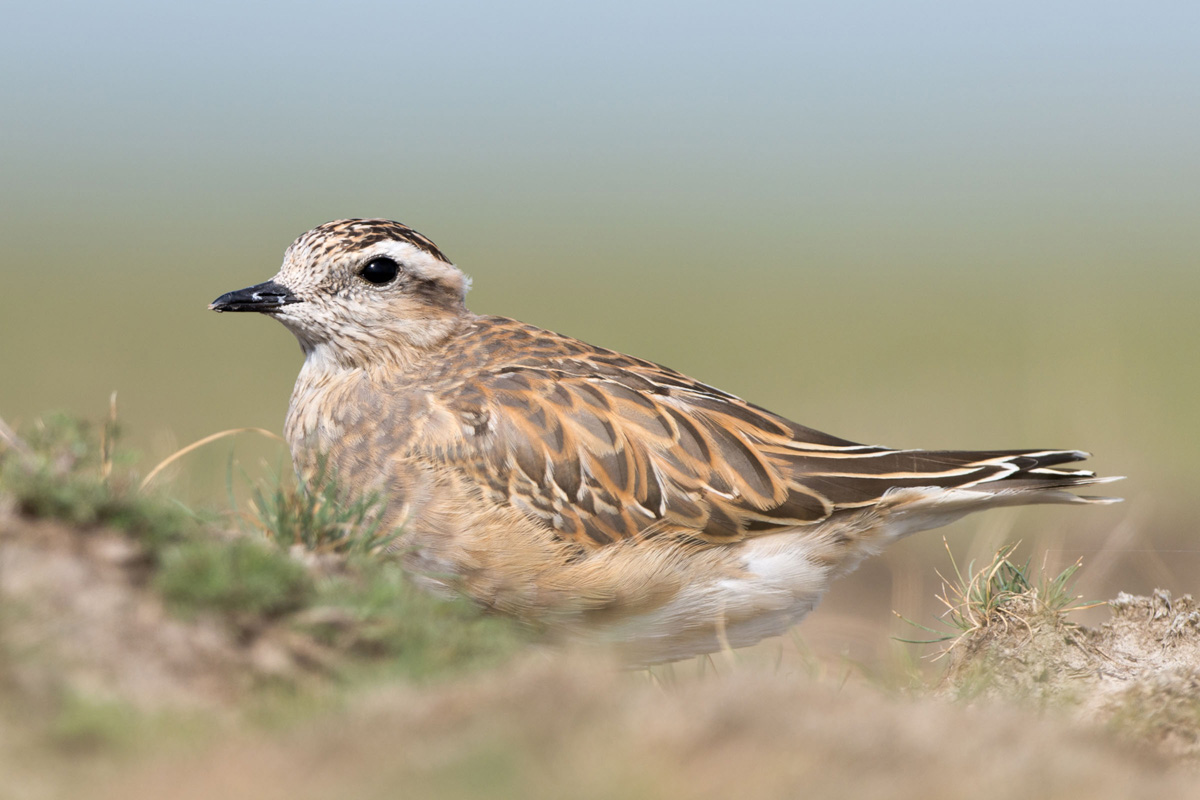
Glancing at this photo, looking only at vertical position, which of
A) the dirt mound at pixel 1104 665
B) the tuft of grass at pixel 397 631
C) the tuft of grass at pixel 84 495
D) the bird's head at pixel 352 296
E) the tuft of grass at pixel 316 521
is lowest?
the dirt mound at pixel 1104 665

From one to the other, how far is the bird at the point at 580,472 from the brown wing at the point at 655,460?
1 cm

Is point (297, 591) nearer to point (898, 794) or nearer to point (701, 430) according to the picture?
point (898, 794)

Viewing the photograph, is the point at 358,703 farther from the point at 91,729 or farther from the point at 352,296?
the point at 352,296

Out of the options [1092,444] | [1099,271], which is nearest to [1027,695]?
[1092,444]

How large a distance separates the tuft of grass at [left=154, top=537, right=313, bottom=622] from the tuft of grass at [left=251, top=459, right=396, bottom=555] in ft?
2.51

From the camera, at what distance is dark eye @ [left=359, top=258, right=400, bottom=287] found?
7859mm

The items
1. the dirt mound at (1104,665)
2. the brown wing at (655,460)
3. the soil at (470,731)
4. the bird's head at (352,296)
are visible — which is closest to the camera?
the soil at (470,731)

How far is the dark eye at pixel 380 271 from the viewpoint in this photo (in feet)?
25.8

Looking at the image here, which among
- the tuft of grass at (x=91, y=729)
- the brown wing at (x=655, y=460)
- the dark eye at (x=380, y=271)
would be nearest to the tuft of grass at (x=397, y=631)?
the tuft of grass at (x=91, y=729)

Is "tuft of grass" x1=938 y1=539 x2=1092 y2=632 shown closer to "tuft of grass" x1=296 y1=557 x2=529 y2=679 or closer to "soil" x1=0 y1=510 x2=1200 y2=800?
"soil" x1=0 y1=510 x2=1200 y2=800

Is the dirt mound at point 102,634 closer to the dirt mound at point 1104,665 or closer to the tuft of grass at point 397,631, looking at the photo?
the tuft of grass at point 397,631

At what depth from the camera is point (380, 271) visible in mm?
7910

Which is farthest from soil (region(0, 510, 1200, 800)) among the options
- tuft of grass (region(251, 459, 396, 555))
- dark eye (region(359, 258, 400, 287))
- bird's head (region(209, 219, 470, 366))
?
dark eye (region(359, 258, 400, 287))

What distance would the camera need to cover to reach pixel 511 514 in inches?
265
